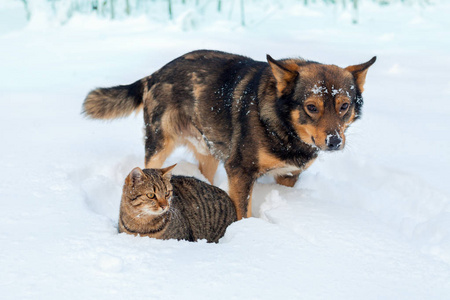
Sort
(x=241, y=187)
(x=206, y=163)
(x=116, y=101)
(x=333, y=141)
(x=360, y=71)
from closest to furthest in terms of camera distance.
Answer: (x=333, y=141), (x=360, y=71), (x=241, y=187), (x=116, y=101), (x=206, y=163)

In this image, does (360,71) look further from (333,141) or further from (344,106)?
(333,141)

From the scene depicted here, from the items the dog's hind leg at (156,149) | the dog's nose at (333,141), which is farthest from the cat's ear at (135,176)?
the dog's nose at (333,141)

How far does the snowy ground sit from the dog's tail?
44 centimetres

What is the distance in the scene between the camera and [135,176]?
357 centimetres

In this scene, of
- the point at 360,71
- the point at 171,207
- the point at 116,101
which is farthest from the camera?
the point at 116,101

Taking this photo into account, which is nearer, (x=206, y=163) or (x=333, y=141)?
(x=333, y=141)

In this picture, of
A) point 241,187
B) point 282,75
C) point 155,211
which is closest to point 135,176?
point 155,211

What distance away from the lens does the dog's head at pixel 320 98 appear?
12.0ft

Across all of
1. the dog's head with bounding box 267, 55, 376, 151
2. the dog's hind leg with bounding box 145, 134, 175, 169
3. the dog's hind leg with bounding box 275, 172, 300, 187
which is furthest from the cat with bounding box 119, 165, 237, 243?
the dog's head with bounding box 267, 55, 376, 151

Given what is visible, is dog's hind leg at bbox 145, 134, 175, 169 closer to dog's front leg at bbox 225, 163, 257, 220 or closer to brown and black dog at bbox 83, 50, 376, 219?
brown and black dog at bbox 83, 50, 376, 219

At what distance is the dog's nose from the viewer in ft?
11.7

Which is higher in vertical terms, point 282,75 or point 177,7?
point 282,75

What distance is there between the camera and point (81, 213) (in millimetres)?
3695

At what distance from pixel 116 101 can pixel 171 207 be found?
1.57 metres
